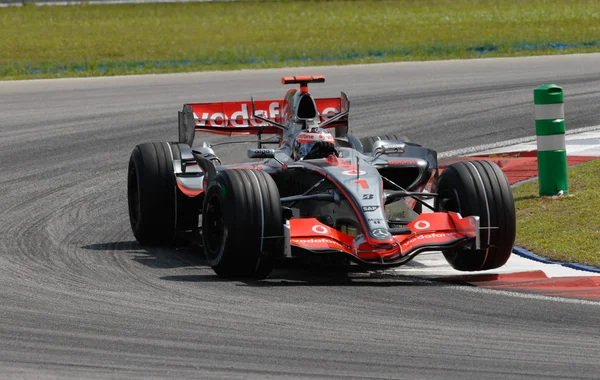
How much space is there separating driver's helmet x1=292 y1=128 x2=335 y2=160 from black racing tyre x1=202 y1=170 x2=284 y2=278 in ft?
3.18

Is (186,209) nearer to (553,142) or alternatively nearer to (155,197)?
(155,197)

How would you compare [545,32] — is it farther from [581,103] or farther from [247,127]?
[247,127]

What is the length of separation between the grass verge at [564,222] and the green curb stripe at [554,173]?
0.42ft

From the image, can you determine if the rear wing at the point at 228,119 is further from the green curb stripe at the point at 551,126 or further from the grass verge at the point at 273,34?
the grass verge at the point at 273,34

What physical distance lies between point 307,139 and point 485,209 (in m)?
1.64

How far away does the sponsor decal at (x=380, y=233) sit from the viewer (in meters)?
8.55

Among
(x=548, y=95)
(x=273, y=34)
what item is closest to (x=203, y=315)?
(x=548, y=95)

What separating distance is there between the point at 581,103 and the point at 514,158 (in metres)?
5.48

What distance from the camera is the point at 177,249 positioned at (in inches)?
417

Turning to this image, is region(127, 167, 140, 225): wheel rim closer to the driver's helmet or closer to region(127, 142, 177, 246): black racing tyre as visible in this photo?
region(127, 142, 177, 246): black racing tyre

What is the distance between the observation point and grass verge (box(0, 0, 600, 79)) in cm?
2744

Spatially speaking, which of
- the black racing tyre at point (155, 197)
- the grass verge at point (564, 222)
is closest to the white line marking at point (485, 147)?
the grass verge at point (564, 222)

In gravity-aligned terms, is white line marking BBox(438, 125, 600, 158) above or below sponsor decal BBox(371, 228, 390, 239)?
below

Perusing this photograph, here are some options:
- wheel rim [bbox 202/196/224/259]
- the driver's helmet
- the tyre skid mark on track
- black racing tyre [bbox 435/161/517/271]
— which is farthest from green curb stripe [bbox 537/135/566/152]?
wheel rim [bbox 202/196/224/259]
